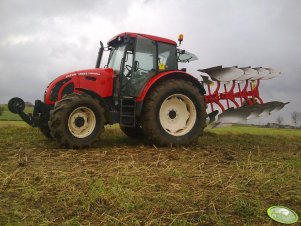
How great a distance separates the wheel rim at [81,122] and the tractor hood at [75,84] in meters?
0.60

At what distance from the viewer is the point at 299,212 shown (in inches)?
155

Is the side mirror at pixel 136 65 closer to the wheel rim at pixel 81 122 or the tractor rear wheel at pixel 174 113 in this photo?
the tractor rear wheel at pixel 174 113

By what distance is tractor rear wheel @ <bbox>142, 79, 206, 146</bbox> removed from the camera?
7.74m

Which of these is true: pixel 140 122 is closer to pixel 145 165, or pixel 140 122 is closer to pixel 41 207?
pixel 145 165

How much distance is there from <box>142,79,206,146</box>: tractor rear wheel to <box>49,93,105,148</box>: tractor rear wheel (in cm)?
99

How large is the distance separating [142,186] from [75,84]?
381cm

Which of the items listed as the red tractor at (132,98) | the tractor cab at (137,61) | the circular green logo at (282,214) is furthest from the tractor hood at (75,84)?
the circular green logo at (282,214)

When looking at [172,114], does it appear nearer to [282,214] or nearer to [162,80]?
[162,80]

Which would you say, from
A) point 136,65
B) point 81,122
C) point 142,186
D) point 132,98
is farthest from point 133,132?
point 142,186

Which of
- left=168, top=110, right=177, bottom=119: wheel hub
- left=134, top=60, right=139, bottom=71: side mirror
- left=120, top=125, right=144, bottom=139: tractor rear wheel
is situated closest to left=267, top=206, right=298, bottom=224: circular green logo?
left=168, top=110, right=177, bottom=119: wheel hub

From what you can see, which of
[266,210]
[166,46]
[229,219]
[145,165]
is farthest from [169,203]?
[166,46]

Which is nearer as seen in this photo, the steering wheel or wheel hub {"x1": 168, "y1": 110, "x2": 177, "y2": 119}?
the steering wheel

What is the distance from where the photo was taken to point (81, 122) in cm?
730

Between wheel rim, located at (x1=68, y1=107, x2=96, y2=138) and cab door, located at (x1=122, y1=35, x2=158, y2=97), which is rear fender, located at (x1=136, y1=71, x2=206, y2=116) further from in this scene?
wheel rim, located at (x1=68, y1=107, x2=96, y2=138)
